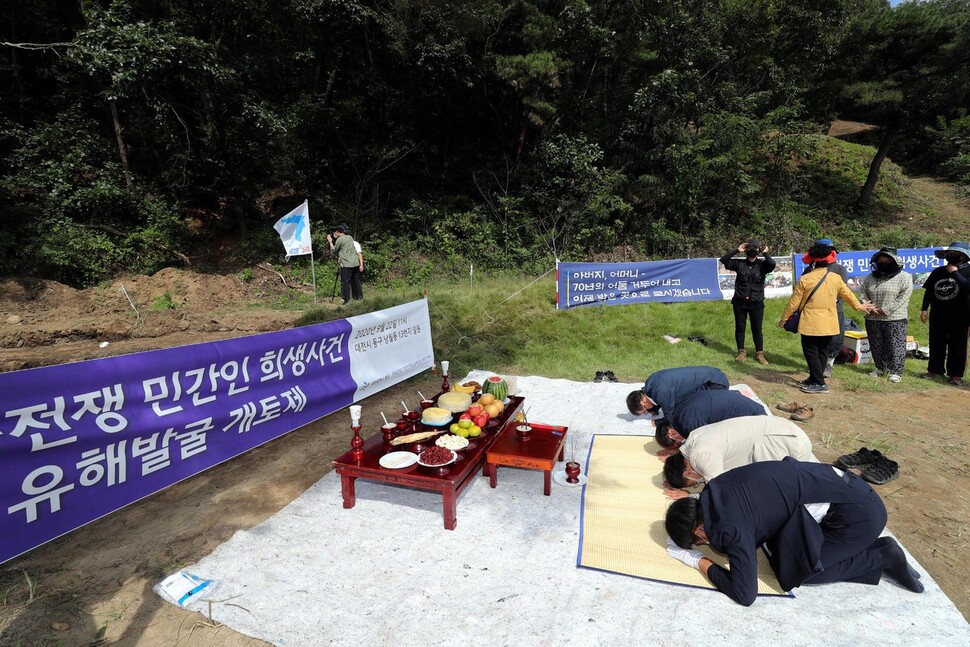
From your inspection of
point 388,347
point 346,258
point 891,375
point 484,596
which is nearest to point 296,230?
point 346,258

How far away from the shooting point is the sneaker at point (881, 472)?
12.7ft

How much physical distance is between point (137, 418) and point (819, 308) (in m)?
7.34

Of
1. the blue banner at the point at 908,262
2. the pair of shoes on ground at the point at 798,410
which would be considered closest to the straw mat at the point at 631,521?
the pair of shoes on ground at the point at 798,410

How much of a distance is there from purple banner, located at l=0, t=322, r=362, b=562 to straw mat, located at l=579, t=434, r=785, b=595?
3.16 metres

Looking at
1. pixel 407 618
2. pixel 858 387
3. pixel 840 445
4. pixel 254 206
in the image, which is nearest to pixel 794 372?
pixel 858 387

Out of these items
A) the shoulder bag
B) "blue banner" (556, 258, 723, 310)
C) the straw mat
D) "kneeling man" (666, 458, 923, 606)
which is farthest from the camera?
"blue banner" (556, 258, 723, 310)

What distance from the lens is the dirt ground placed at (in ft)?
8.25

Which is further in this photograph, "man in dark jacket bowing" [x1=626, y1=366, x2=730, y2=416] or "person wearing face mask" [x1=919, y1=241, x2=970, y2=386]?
"person wearing face mask" [x1=919, y1=241, x2=970, y2=386]

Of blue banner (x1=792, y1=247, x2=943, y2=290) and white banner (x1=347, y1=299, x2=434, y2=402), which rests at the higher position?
blue banner (x1=792, y1=247, x2=943, y2=290)

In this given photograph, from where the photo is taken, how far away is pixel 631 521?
334cm

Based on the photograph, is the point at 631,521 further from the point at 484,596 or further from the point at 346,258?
the point at 346,258

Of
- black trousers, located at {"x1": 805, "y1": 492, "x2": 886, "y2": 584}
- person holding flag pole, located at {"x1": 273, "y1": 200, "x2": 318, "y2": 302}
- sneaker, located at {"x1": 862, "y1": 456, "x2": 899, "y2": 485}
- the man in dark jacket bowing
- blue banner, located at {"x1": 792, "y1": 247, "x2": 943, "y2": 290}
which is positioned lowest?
sneaker, located at {"x1": 862, "y1": 456, "x2": 899, "y2": 485}

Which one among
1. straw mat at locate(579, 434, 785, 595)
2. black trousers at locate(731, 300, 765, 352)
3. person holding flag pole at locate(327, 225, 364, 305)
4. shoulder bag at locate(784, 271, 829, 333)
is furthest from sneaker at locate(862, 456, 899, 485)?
person holding flag pole at locate(327, 225, 364, 305)

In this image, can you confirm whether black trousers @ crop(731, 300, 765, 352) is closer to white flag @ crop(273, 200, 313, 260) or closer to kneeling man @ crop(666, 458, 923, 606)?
kneeling man @ crop(666, 458, 923, 606)
